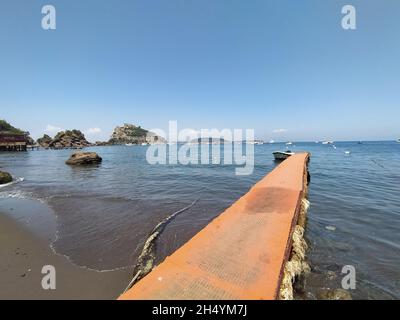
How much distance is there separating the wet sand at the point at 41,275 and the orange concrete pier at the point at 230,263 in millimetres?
1817

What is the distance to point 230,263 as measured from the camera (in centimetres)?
347

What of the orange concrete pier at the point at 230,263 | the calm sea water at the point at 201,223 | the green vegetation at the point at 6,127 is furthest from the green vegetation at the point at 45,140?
the orange concrete pier at the point at 230,263

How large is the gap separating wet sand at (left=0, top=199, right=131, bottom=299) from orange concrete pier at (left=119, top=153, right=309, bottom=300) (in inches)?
71.5

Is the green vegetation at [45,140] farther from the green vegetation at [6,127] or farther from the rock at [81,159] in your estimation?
the rock at [81,159]

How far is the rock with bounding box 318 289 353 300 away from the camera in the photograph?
4.13m

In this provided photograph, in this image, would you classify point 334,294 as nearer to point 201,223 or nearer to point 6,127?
point 201,223

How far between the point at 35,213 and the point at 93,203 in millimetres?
2238

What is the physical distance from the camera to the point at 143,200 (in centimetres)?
1117

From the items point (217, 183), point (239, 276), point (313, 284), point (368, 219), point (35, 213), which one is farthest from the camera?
point (217, 183)

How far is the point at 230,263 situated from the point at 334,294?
244 centimetres

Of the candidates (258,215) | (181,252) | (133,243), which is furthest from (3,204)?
(258,215)

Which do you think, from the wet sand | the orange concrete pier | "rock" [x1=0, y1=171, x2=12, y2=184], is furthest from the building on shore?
the orange concrete pier

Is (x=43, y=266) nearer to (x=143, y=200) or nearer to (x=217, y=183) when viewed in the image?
(x=143, y=200)
